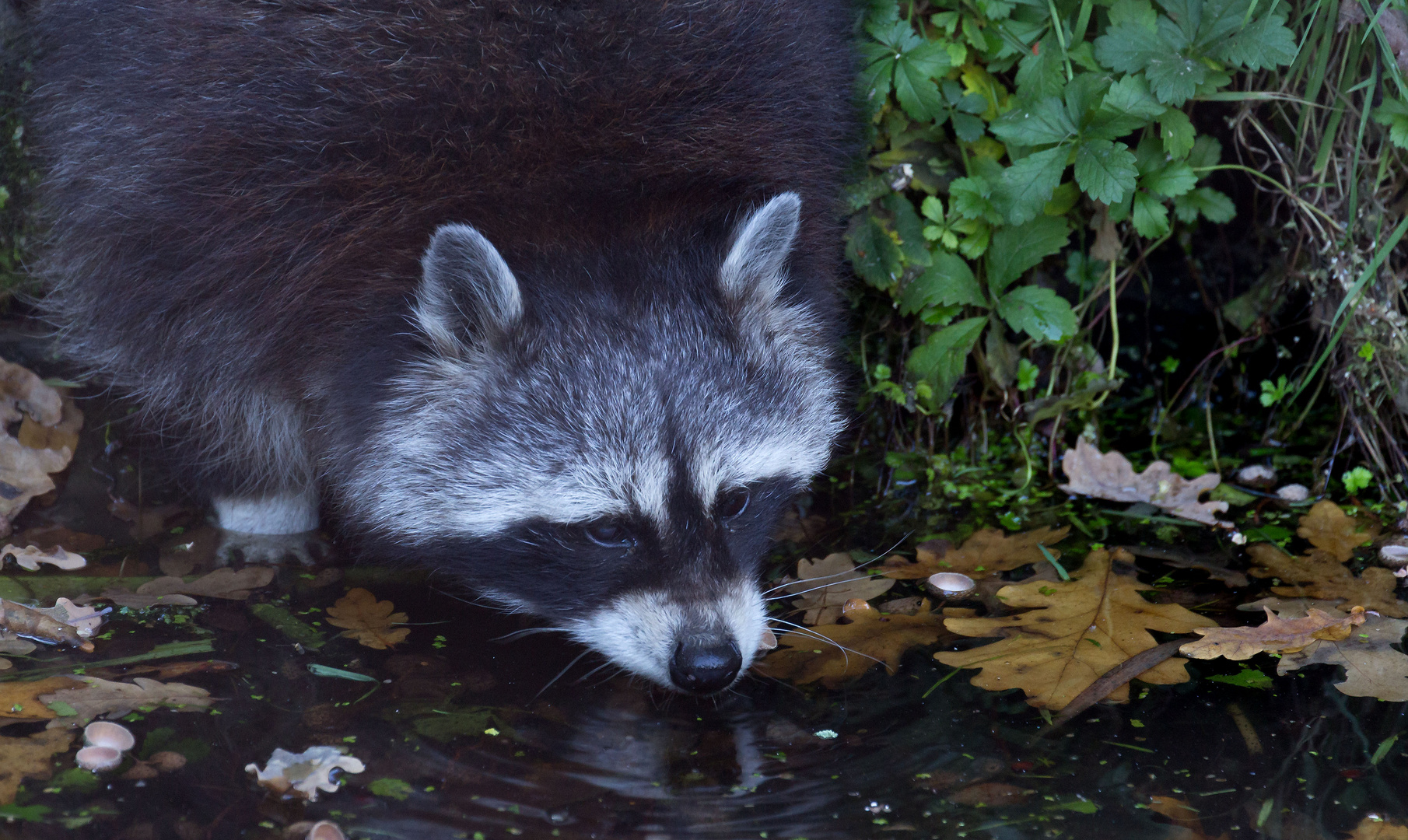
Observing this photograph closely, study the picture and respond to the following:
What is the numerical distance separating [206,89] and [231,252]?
477 mm

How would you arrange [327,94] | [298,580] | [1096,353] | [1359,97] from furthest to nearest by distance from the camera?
[1096,353] → [1359,97] → [298,580] → [327,94]

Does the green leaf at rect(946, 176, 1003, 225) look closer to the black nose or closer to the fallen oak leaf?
the black nose

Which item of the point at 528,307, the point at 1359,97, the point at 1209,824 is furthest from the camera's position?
the point at 1359,97

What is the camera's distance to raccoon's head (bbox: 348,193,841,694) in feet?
9.84

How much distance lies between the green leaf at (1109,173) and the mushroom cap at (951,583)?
1248 mm

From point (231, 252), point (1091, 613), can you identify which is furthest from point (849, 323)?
point (231, 252)

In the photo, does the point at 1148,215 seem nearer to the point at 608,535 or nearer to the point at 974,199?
the point at 974,199

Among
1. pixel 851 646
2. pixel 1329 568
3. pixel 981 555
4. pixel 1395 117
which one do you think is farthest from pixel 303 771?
pixel 1395 117

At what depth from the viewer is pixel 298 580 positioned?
3.70 m

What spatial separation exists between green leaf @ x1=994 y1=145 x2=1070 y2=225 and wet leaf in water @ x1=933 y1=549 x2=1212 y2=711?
1179mm

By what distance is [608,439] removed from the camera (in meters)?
3.00

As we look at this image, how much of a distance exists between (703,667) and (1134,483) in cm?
210

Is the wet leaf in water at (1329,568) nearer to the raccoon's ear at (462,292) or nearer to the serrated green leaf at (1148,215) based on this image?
the serrated green leaf at (1148,215)

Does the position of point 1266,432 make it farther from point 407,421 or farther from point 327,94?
point 327,94
